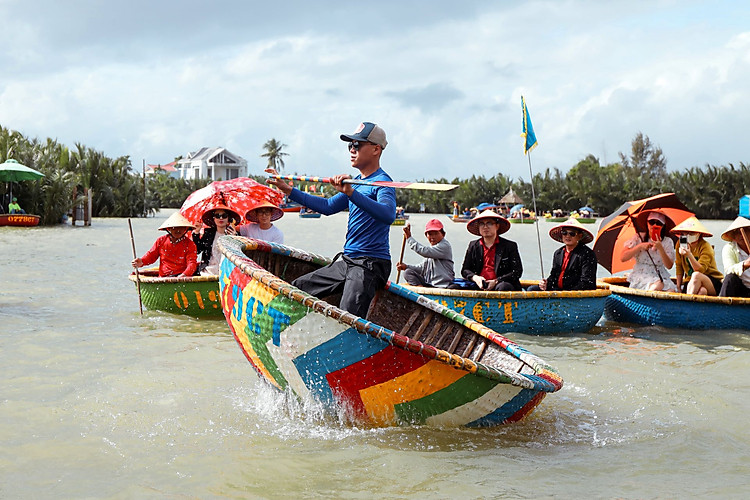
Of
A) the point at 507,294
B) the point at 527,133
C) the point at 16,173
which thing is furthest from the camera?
the point at 16,173

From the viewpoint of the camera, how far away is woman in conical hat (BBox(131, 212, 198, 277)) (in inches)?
328

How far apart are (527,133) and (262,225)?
12.0 ft

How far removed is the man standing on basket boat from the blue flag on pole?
82.9 inches

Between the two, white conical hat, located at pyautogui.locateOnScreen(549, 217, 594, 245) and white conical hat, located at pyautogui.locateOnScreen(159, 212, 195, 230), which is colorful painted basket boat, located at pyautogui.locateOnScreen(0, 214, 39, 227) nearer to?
white conical hat, located at pyautogui.locateOnScreen(159, 212, 195, 230)

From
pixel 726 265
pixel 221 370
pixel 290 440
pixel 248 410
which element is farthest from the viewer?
pixel 726 265

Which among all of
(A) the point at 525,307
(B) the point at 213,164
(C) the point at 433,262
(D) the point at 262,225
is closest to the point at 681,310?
(A) the point at 525,307

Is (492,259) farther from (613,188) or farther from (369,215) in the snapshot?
(613,188)

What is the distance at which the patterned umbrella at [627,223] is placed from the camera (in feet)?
29.2

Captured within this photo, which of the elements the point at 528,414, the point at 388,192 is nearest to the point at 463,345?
the point at 528,414

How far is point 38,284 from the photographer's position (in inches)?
457

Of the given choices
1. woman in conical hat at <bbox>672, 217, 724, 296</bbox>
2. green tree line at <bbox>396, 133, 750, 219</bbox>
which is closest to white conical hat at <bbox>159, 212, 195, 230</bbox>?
woman in conical hat at <bbox>672, 217, 724, 296</bbox>

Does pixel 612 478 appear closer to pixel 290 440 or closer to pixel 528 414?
pixel 528 414

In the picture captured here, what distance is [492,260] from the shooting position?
8219mm

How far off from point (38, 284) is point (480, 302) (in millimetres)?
6995
